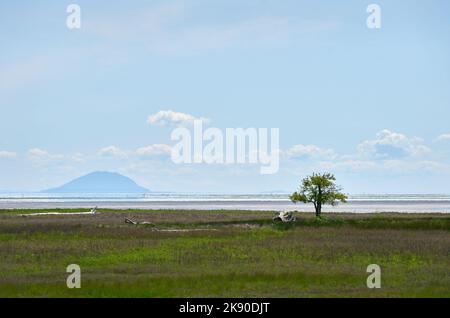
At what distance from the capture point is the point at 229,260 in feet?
128

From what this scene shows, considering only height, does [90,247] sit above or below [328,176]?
below

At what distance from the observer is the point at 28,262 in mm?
38500

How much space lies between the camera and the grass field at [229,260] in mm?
28594

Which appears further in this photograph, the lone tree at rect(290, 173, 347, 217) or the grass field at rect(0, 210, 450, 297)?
the lone tree at rect(290, 173, 347, 217)

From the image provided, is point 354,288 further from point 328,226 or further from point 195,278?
point 328,226

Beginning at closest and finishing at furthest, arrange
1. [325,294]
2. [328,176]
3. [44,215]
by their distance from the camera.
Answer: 1. [325,294]
2. [328,176]
3. [44,215]

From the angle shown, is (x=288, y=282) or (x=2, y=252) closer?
(x=288, y=282)

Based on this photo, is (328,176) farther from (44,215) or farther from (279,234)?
(44,215)

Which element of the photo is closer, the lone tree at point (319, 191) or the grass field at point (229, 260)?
the grass field at point (229, 260)

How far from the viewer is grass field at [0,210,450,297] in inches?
1126

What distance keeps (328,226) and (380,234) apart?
892cm

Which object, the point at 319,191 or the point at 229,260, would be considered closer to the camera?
the point at 229,260
